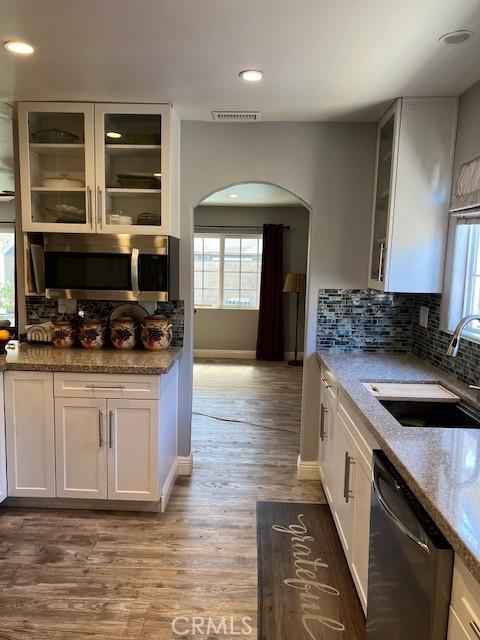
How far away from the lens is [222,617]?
194 centimetres

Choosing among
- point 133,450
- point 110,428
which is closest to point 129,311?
point 110,428

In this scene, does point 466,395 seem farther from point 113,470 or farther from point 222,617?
point 113,470

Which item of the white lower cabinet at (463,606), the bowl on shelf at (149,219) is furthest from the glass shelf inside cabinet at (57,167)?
the white lower cabinet at (463,606)

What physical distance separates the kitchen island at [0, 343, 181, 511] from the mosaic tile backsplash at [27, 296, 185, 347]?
0.45m

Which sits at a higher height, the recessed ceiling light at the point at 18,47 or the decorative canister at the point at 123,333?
the recessed ceiling light at the point at 18,47

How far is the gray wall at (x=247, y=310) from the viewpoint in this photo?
710 centimetres

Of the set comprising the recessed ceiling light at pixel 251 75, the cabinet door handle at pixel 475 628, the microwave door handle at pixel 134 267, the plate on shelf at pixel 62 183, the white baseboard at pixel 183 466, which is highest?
the recessed ceiling light at pixel 251 75

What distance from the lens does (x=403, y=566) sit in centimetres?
129

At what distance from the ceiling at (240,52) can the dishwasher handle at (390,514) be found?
5.37 feet

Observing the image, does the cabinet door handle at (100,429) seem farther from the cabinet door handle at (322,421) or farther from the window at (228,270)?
the window at (228,270)

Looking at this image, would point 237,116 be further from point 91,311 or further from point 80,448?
point 80,448

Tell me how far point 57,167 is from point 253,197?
3.64 metres

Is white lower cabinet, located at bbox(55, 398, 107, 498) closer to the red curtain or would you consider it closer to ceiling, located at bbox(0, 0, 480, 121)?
ceiling, located at bbox(0, 0, 480, 121)

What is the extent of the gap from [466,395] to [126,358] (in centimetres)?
184
